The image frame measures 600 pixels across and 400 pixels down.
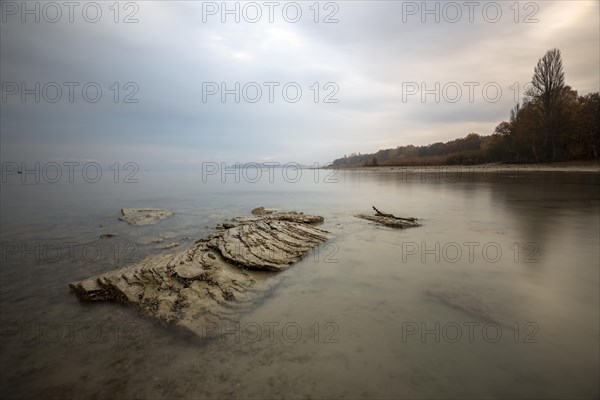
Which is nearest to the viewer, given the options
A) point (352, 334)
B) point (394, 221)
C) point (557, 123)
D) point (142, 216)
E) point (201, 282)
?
point (352, 334)

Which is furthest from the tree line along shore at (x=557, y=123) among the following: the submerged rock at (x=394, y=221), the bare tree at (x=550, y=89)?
the submerged rock at (x=394, y=221)

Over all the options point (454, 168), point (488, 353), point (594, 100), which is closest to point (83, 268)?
point (488, 353)

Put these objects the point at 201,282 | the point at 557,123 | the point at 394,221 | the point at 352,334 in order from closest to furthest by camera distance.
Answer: the point at 352,334, the point at 201,282, the point at 394,221, the point at 557,123

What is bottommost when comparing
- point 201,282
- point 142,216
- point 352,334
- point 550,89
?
point 352,334

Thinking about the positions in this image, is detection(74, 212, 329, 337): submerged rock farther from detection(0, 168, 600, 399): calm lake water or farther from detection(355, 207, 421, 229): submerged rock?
detection(355, 207, 421, 229): submerged rock

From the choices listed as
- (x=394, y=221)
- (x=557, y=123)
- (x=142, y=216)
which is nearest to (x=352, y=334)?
(x=394, y=221)

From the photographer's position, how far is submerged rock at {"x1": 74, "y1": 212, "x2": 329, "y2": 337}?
4.69 m

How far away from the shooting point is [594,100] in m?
43.9

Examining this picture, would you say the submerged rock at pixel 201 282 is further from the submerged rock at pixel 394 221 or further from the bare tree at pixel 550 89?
the bare tree at pixel 550 89

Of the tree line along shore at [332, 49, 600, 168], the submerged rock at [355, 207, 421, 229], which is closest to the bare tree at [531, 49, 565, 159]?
the tree line along shore at [332, 49, 600, 168]

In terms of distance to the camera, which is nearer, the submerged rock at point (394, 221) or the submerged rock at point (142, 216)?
the submerged rock at point (394, 221)

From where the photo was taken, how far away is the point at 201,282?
5578 mm

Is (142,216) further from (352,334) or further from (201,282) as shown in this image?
(352,334)

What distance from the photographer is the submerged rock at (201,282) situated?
4.69 meters
